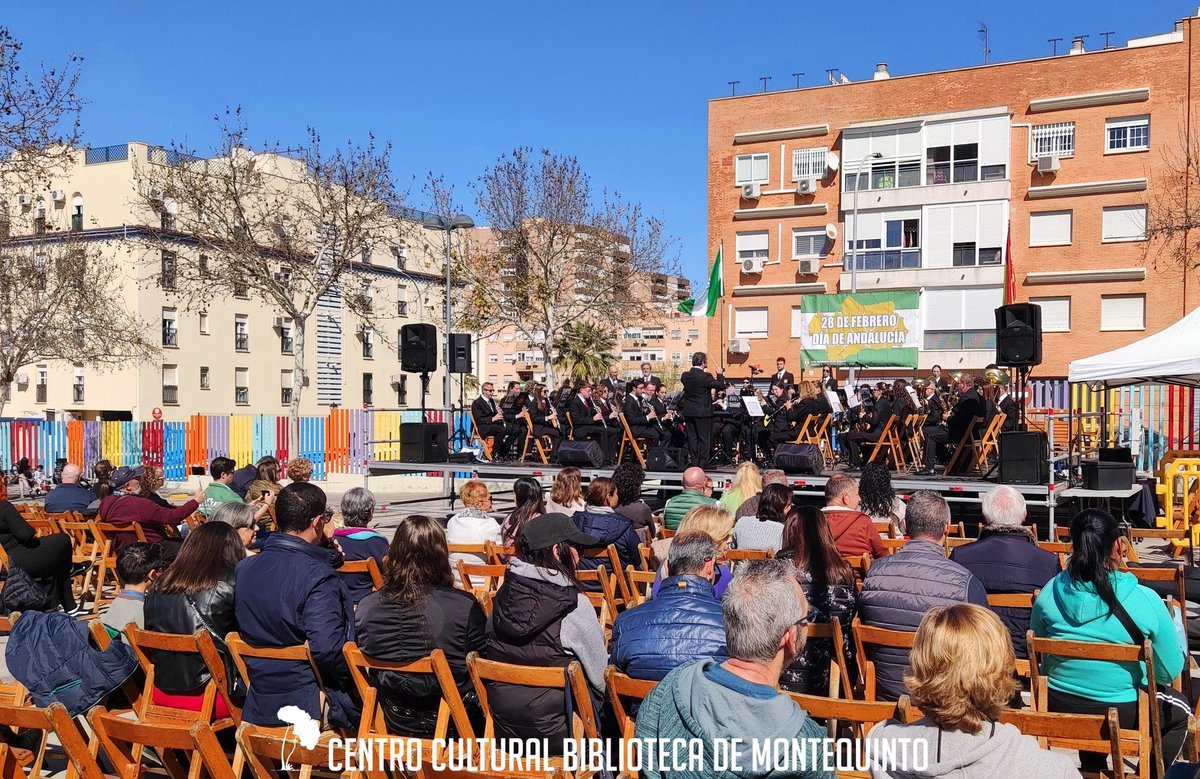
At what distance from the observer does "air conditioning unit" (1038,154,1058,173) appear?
32281 millimetres

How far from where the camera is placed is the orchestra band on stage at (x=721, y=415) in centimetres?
1429

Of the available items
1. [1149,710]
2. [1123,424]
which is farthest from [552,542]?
[1123,424]

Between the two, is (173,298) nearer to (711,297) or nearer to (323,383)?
(323,383)

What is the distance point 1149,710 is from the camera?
3.85 metres

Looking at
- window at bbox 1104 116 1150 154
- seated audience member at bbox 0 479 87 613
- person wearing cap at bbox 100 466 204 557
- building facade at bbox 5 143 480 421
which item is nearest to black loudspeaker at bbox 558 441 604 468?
person wearing cap at bbox 100 466 204 557

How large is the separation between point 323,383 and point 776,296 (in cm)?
2185

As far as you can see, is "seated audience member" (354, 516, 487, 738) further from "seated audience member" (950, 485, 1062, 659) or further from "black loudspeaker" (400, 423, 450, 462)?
"black loudspeaker" (400, 423, 450, 462)

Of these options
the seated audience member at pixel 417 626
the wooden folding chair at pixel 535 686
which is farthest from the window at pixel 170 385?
the wooden folding chair at pixel 535 686

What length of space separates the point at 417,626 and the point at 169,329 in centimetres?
3962

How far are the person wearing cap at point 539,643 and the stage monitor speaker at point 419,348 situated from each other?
1269cm

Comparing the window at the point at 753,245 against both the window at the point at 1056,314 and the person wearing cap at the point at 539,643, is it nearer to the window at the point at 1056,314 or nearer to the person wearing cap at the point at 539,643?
the window at the point at 1056,314

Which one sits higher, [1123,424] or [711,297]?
[711,297]

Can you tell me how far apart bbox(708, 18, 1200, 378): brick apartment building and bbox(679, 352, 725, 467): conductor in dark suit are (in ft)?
59.8

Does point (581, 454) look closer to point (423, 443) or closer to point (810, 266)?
point (423, 443)
